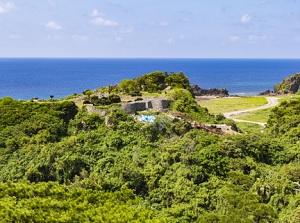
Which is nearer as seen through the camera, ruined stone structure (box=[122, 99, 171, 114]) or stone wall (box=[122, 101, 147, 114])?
stone wall (box=[122, 101, 147, 114])

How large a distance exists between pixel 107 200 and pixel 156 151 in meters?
15.0

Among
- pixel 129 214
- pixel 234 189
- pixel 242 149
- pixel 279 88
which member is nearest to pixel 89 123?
pixel 242 149

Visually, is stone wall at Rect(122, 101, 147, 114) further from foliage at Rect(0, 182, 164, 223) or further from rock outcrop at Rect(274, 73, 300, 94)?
rock outcrop at Rect(274, 73, 300, 94)

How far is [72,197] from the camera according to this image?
21609 millimetres

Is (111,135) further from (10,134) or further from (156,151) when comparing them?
(10,134)

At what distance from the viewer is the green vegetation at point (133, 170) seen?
20.9 m

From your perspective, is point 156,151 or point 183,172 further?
point 156,151

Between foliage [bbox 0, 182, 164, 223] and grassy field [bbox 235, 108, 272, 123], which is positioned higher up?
foliage [bbox 0, 182, 164, 223]

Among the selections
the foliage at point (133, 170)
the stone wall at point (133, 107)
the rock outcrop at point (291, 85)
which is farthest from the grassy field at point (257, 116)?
the rock outcrop at point (291, 85)

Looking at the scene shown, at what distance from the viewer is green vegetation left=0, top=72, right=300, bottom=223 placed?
20891 millimetres

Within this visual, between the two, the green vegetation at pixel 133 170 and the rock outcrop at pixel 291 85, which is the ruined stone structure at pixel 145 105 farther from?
the rock outcrop at pixel 291 85

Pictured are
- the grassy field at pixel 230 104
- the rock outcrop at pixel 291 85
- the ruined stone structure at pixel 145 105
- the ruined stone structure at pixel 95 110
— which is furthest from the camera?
the rock outcrop at pixel 291 85

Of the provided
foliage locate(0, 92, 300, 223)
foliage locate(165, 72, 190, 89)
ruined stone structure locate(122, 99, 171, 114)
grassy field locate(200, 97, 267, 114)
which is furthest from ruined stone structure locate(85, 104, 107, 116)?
grassy field locate(200, 97, 267, 114)

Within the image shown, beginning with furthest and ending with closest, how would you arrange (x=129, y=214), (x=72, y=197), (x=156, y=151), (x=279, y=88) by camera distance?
1. (x=279, y=88)
2. (x=156, y=151)
3. (x=72, y=197)
4. (x=129, y=214)
